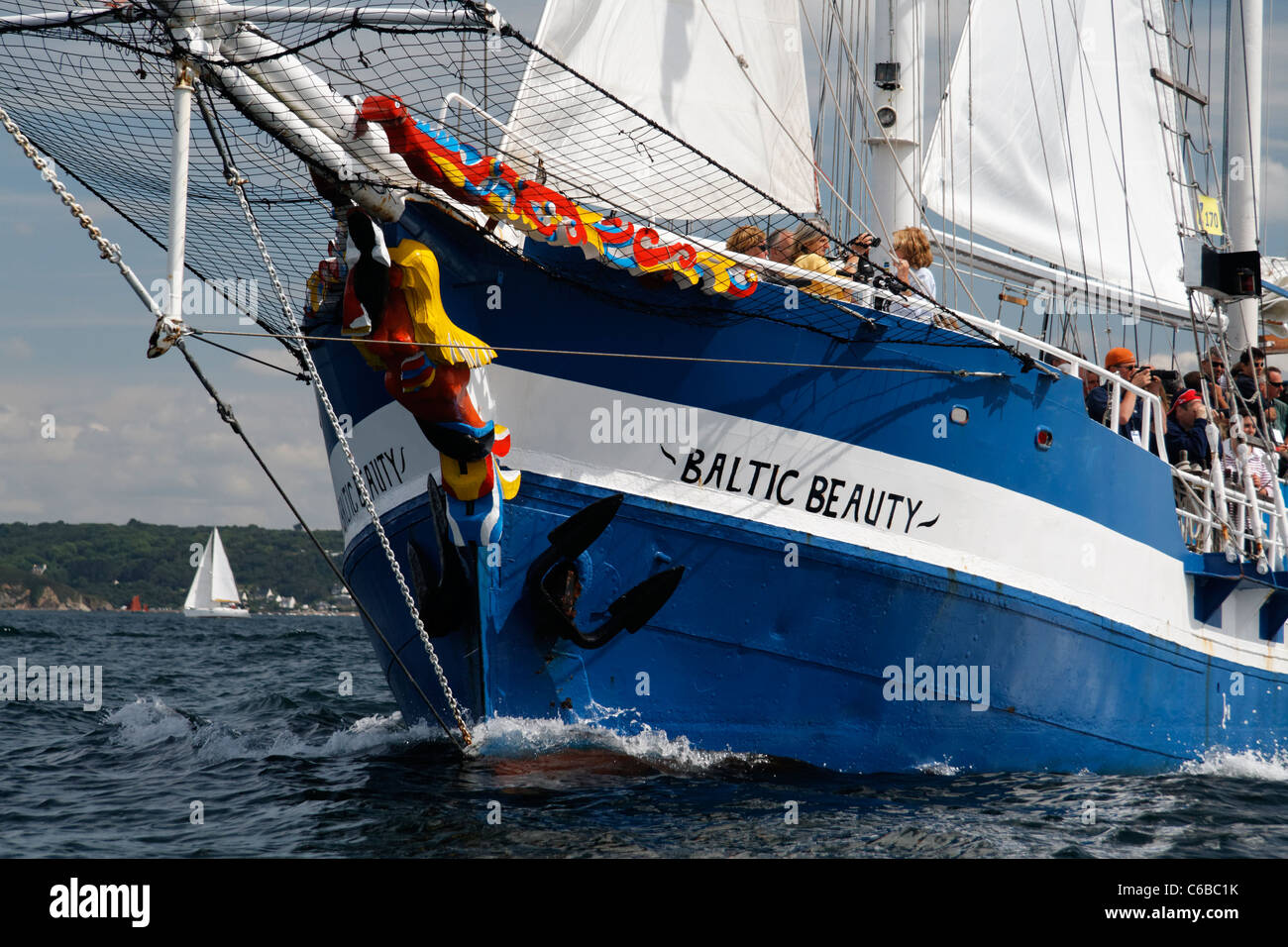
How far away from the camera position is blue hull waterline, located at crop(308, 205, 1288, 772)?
352 inches

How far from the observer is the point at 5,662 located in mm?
26906

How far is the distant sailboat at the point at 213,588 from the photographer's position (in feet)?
268

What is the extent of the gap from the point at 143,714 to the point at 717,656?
851 centimetres

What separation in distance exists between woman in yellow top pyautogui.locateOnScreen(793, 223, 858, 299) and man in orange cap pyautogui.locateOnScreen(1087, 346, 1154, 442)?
245 cm

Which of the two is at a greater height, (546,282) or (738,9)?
(738,9)

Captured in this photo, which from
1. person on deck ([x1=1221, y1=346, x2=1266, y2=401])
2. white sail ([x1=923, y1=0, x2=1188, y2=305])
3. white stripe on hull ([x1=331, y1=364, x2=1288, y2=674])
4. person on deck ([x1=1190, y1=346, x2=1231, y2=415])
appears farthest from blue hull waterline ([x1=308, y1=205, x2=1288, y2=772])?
white sail ([x1=923, y1=0, x2=1188, y2=305])

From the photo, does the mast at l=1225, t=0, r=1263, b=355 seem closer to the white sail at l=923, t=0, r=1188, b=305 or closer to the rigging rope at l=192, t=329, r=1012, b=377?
the white sail at l=923, t=0, r=1188, b=305

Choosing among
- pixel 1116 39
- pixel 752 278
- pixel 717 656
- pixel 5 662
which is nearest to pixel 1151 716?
pixel 717 656

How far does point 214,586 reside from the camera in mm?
82438

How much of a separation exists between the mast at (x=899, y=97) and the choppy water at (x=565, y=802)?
6.13 meters

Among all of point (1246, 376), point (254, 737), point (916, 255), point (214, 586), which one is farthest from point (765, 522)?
point (214, 586)

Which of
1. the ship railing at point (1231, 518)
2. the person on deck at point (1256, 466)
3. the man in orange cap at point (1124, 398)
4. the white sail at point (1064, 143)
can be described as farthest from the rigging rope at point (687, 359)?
the white sail at point (1064, 143)

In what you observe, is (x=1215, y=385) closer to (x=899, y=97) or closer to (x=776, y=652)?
(x=899, y=97)
